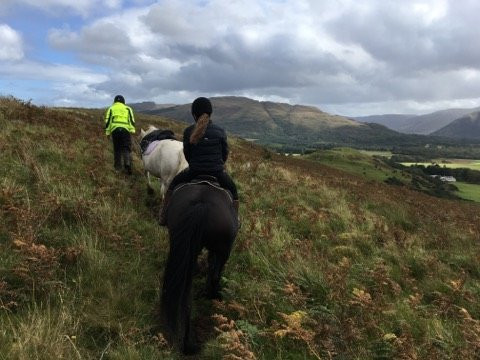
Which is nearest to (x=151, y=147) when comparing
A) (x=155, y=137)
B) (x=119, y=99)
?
(x=155, y=137)

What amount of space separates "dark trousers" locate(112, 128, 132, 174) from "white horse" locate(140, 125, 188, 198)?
209cm

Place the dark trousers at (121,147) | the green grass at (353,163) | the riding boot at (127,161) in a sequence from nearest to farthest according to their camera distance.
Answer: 1. the riding boot at (127,161)
2. the dark trousers at (121,147)
3. the green grass at (353,163)

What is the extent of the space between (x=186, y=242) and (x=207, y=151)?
1.82 metres

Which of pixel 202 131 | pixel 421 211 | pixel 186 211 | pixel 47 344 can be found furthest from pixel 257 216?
pixel 421 211

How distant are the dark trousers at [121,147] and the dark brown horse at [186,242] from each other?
7554 mm

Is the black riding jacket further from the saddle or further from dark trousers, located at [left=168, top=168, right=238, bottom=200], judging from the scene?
the saddle

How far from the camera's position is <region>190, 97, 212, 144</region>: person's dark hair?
6.67 m

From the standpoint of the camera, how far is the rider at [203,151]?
6.62m

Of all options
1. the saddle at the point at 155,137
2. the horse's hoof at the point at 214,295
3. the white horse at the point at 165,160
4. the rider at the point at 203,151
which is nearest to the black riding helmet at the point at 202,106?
the rider at the point at 203,151

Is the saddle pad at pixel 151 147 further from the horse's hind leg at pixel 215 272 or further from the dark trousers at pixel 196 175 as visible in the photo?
the horse's hind leg at pixel 215 272

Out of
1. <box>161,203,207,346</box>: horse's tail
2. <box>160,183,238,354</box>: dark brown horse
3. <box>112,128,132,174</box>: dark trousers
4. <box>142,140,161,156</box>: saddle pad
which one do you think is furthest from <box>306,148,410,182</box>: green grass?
<box>161,203,207,346</box>: horse's tail

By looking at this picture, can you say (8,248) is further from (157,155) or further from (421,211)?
(421,211)

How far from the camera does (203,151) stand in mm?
6750

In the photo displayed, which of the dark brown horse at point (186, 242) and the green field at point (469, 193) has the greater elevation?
the dark brown horse at point (186, 242)
